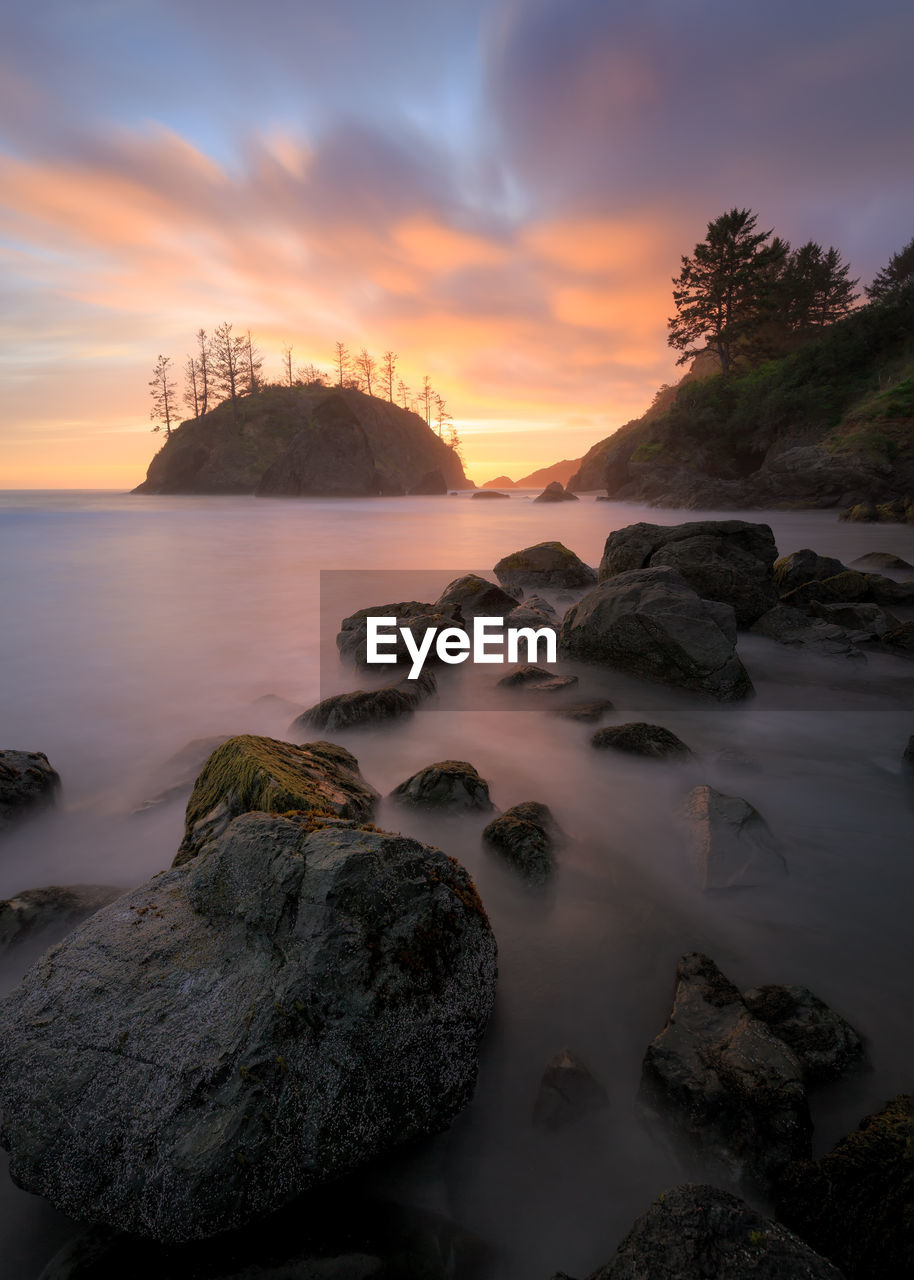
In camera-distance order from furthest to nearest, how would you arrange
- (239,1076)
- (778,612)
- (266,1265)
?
1. (778,612)
2. (239,1076)
3. (266,1265)

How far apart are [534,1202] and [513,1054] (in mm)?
483

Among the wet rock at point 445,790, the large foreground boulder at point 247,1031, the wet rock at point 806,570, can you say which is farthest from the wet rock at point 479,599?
the large foreground boulder at point 247,1031

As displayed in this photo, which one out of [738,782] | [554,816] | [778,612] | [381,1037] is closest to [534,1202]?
[381,1037]

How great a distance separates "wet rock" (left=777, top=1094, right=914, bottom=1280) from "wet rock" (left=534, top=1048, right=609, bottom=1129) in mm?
619

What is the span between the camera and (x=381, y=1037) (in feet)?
6.41

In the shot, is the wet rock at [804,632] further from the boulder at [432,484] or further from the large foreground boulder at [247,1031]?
the boulder at [432,484]

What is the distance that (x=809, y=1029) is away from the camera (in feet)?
7.79

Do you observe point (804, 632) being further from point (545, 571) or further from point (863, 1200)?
point (863, 1200)

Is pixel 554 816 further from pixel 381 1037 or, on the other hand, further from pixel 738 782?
pixel 381 1037

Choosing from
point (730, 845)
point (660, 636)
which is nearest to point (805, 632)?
point (660, 636)

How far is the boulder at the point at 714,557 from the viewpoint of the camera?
8.51 m

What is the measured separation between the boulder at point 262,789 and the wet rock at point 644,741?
82.1 inches

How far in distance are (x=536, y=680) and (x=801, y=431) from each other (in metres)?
31.7

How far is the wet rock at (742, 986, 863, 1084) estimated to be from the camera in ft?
7.49
